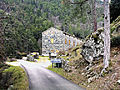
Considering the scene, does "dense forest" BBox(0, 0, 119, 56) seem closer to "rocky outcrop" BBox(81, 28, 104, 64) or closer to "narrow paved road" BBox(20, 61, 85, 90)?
"rocky outcrop" BBox(81, 28, 104, 64)

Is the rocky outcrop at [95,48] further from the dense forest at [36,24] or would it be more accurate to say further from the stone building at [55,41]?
the stone building at [55,41]

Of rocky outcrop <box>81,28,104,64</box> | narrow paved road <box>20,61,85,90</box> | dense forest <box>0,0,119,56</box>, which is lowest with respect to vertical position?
narrow paved road <box>20,61,85,90</box>

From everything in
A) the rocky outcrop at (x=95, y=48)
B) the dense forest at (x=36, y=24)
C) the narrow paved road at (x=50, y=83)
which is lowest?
the narrow paved road at (x=50, y=83)

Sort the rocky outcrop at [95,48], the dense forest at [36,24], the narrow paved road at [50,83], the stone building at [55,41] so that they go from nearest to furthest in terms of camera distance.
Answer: the narrow paved road at [50,83]
the rocky outcrop at [95,48]
the dense forest at [36,24]
the stone building at [55,41]

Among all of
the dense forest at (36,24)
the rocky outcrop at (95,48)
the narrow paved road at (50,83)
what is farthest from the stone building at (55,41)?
the narrow paved road at (50,83)

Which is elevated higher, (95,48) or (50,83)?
(95,48)

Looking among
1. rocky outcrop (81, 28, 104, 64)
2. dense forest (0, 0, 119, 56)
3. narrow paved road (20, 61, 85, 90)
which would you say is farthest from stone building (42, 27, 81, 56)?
narrow paved road (20, 61, 85, 90)

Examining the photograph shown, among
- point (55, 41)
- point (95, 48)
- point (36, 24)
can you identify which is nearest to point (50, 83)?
point (95, 48)

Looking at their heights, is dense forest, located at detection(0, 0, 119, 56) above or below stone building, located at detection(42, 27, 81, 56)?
above

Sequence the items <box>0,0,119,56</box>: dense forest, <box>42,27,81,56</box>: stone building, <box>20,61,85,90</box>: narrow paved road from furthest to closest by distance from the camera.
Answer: <box>42,27,81,56</box>: stone building
<box>0,0,119,56</box>: dense forest
<box>20,61,85,90</box>: narrow paved road

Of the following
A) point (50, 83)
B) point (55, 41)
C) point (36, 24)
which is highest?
point (36, 24)

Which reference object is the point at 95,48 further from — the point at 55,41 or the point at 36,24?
the point at 36,24

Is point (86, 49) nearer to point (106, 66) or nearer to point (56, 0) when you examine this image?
point (106, 66)

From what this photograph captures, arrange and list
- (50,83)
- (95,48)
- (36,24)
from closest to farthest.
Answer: (50,83)
(95,48)
(36,24)
